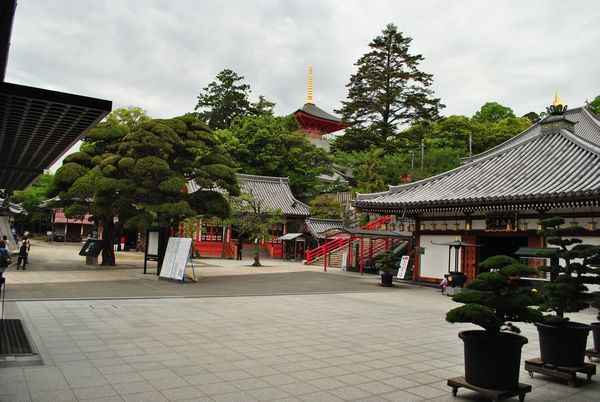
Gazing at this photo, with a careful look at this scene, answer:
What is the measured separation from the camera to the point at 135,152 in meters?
18.5

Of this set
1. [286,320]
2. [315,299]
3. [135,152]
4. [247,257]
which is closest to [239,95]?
[247,257]

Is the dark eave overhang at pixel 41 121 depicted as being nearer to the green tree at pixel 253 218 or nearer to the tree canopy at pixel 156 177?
the tree canopy at pixel 156 177

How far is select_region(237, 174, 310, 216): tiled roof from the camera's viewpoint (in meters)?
40.0

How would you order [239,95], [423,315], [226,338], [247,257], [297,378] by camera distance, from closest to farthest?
[297,378] < [226,338] < [423,315] < [247,257] < [239,95]

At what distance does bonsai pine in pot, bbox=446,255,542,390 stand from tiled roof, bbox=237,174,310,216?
112ft

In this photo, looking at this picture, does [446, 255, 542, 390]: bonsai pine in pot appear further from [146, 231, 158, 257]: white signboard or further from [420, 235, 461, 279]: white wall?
A: [146, 231, 158, 257]: white signboard

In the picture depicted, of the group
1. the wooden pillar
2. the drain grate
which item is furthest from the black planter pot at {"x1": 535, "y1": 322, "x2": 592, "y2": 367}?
the wooden pillar

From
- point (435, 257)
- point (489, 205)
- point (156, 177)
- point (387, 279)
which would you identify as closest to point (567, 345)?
point (489, 205)

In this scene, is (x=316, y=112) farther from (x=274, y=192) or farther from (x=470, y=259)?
(x=470, y=259)

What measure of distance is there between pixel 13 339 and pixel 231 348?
3334mm

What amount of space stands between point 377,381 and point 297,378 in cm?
101

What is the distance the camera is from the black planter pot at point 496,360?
4.88 meters

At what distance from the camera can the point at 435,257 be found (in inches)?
811

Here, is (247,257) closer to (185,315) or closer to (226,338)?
(185,315)
